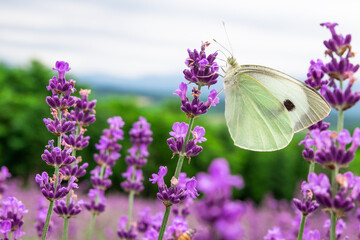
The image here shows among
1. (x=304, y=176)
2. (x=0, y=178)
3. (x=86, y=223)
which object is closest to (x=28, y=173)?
(x=86, y=223)

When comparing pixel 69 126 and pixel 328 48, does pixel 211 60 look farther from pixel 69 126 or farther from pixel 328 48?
pixel 69 126

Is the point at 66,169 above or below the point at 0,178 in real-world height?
above

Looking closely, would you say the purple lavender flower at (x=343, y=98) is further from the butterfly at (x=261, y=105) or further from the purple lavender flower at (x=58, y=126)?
the purple lavender flower at (x=58, y=126)

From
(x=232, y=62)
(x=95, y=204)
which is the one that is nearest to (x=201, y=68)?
(x=232, y=62)

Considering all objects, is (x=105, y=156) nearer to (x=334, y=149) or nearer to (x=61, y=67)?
(x=61, y=67)

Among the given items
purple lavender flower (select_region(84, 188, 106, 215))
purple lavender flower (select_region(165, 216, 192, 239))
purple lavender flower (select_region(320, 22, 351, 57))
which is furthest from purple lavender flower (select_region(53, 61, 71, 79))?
purple lavender flower (select_region(320, 22, 351, 57))

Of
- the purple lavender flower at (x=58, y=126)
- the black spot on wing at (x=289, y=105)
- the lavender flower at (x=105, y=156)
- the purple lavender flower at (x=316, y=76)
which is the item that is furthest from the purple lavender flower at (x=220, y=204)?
the black spot on wing at (x=289, y=105)
